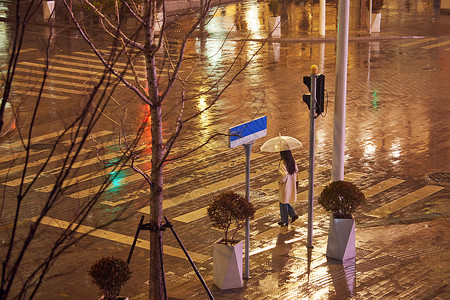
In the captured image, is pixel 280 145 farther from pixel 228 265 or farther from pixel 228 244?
pixel 228 265

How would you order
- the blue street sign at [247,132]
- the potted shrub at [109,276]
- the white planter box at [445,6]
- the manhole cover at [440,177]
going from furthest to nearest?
the white planter box at [445,6]
the manhole cover at [440,177]
the blue street sign at [247,132]
the potted shrub at [109,276]

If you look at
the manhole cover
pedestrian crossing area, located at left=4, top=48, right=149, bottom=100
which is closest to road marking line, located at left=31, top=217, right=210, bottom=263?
the manhole cover

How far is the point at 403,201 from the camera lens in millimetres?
14320

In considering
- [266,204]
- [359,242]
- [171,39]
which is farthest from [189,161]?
[171,39]

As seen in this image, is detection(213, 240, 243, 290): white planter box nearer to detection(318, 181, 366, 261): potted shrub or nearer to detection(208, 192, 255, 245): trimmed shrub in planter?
detection(208, 192, 255, 245): trimmed shrub in planter

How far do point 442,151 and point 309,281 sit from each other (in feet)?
26.3

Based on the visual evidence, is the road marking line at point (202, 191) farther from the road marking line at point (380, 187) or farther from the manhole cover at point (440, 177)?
the manhole cover at point (440, 177)

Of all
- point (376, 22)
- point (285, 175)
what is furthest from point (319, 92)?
point (376, 22)

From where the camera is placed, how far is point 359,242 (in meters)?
12.3

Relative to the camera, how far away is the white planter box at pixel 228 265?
10.4 m

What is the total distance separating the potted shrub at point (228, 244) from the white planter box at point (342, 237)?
172cm

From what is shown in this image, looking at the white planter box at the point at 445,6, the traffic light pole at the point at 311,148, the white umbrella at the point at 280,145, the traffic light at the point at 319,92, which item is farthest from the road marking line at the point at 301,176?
the white planter box at the point at 445,6

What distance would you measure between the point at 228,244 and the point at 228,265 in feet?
1.02

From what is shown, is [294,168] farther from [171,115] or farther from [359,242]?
[171,115]
